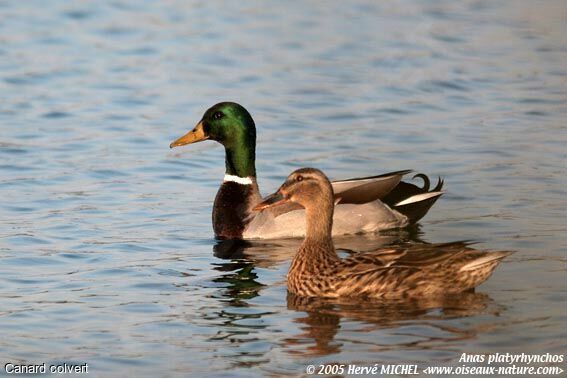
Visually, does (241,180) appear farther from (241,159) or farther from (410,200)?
(410,200)

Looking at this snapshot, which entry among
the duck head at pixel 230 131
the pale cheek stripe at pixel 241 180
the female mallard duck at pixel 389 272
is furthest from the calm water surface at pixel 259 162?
the duck head at pixel 230 131

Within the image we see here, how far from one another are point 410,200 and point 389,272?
3156mm

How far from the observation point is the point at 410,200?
44.4 ft

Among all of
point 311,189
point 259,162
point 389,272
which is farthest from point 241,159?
point 389,272

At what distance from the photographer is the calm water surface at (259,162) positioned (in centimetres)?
965

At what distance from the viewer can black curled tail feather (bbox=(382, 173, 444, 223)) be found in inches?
533

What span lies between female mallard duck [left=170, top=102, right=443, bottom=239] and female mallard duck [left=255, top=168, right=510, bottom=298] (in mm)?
2352

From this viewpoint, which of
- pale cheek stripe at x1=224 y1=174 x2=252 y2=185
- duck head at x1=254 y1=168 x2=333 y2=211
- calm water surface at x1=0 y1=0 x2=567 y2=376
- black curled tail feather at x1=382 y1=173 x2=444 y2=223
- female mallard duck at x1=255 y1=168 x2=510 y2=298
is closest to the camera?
calm water surface at x1=0 y1=0 x2=567 y2=376

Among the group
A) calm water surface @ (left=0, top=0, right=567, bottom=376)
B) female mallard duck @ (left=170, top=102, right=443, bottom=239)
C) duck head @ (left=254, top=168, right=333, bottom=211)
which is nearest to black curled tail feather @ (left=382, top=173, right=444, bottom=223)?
female mallard duck @ (left=170, top=102, right=443, bottom=239)

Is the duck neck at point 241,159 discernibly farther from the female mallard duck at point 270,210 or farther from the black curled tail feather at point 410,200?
the black curled tail feather at point 410,200

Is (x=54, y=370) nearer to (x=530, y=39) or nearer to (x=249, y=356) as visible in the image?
(x=249, y=356)

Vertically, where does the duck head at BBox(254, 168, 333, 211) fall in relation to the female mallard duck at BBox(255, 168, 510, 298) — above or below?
above

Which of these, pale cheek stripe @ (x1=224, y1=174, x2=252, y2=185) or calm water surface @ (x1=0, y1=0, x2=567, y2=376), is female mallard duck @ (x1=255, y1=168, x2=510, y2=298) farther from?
pale cheek stripe @ (x1=224, y1=174, x2=252, y2=185)

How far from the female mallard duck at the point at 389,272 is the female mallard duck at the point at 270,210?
7.72ft
